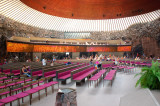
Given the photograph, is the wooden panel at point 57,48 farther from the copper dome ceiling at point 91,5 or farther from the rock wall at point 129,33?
the copper dome ceiling at point 91,5

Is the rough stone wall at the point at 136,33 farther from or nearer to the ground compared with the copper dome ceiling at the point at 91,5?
nearer to the ground

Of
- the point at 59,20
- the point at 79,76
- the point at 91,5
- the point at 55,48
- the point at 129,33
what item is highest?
the point at 59,20

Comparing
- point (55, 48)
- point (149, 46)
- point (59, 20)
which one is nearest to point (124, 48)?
point (149, 46)

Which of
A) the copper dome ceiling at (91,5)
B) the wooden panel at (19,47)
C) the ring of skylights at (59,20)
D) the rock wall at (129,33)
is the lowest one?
the wooden panel at (19,47)

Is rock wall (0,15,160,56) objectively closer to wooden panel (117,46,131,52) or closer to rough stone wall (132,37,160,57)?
rough stone wall (132,37,160,57)

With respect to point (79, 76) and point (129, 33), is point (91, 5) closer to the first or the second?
point (79, 76)

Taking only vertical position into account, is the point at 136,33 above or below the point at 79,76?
above

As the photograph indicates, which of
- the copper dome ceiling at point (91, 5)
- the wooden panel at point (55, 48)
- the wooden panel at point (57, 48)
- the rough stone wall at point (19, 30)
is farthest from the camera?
the wooden panel at point (57, 48)

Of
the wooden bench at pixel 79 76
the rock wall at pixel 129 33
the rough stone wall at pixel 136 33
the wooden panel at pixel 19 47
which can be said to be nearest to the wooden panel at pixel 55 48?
the wooden panel at pixel 19 47

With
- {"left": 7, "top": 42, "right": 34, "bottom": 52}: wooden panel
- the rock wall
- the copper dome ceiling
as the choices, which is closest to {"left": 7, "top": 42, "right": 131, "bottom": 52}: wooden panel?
{"left": 7, "top": 42, "right": 34, "bottom": 52}: wooden panel

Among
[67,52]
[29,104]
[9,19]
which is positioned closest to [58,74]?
[29,104]

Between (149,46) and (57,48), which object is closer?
(149,46)

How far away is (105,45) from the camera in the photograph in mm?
27547

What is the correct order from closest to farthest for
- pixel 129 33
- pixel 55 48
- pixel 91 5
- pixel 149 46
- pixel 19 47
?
pixel 91 5 → pixel 19 47 → pixel 149 46 → pixel 55 48 → pixel 129 33
